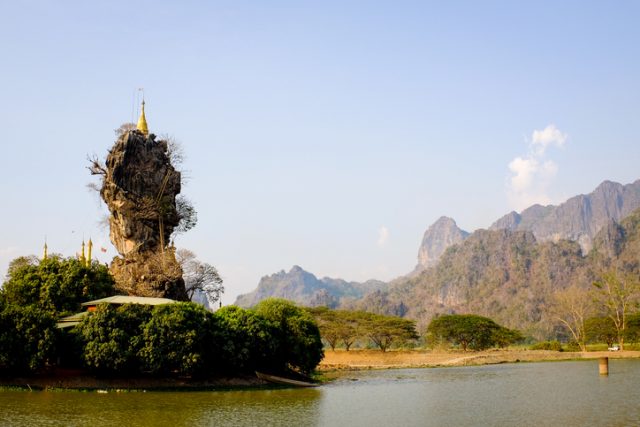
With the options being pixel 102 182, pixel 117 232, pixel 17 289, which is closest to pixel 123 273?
pixel 117 232

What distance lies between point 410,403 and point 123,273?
35.4 meters

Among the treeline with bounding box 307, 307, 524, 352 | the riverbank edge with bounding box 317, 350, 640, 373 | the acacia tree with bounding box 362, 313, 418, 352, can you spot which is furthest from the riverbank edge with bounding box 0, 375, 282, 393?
the acacia tree with bounding box 362, 313, 418, 352

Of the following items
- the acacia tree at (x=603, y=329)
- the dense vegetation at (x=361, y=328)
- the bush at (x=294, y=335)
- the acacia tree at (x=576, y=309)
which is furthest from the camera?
the acacia tree at (x=603, y=329)

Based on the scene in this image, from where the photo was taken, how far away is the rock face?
62.5 meters

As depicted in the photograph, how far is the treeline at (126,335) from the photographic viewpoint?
41.0 meters

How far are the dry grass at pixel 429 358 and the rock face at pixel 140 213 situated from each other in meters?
22.0

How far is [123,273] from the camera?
6275 centimetres

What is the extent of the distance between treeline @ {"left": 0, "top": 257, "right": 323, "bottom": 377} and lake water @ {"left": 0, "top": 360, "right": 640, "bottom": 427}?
2.80 metres

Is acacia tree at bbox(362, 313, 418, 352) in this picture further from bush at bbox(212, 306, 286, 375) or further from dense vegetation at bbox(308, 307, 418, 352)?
bush at bbox(212, 306, 286, 375)

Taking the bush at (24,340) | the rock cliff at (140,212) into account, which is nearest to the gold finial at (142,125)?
the rock cliff at (140,212)

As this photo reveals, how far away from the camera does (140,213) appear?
64.2 meters

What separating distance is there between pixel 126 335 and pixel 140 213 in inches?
941

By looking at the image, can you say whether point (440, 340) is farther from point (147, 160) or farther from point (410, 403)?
point (410, 403)

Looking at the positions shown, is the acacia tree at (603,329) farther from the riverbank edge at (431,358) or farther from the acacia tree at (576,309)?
the riverbank edge at (431,358)
